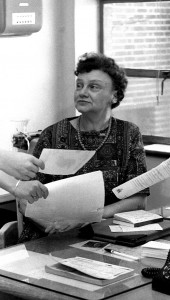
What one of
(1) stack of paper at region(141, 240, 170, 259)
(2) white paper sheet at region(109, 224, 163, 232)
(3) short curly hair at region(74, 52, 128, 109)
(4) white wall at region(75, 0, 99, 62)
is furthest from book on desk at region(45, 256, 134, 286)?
(4) white wall at region(75, 0, 99, 62)

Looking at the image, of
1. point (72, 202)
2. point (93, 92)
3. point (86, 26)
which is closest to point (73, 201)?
point (72, 202)

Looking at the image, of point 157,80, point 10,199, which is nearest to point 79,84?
point 10,199

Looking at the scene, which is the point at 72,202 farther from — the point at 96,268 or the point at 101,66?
the point at 101,66

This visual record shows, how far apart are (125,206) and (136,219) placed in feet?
1.62

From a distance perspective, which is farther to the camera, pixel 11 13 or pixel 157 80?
pixel 157 80

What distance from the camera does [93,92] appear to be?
3859 mm

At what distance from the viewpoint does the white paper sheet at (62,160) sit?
3113mm

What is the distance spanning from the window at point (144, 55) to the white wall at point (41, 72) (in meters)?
0.39

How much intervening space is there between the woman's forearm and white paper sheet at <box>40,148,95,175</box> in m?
0.43

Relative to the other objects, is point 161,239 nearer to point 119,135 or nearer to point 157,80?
point 119,135

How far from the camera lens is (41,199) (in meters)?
2.98

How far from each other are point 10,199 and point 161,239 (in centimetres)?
207

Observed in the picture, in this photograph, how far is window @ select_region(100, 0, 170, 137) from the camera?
5.32 meters

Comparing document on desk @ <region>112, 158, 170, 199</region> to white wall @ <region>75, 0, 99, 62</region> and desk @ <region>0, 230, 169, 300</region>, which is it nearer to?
desk @ <region>0, 230, 169, 300</region>
